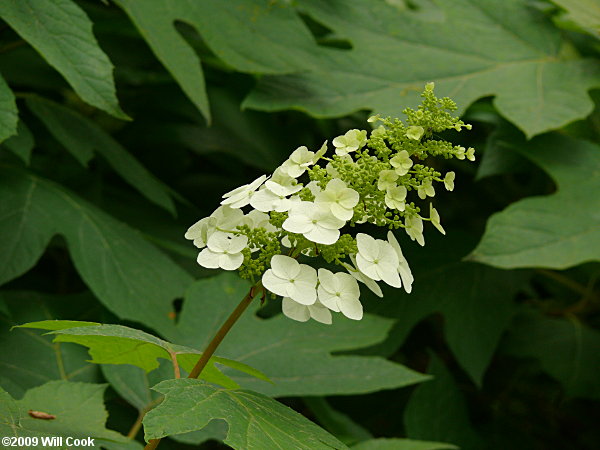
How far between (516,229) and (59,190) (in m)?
1.02

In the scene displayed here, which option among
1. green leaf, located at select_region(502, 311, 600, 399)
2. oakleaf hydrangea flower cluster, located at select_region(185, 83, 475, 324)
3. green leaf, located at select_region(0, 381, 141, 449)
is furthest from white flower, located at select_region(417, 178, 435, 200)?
green leaf, located at select_region(502, 311, 600, 399)

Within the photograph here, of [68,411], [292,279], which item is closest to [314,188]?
[292,279]

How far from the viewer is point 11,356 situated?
1379 millimetres

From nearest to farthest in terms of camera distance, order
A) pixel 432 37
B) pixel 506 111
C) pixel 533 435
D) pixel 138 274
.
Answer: pixel 138 274 < pixel 506 111 < pixel 432 37 < pixel 533 435

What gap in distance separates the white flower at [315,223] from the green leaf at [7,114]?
61 centimetres

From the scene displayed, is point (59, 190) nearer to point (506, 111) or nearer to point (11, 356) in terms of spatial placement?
point (11, 356)

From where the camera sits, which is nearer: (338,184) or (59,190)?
(338,184)

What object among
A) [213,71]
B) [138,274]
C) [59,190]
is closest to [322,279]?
[138,274]

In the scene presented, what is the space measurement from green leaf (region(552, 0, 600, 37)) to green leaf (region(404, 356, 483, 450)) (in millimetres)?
946

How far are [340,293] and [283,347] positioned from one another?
0.70 m

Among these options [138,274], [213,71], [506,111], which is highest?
[506,111]

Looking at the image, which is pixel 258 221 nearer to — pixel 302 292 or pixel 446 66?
pixel 302 292

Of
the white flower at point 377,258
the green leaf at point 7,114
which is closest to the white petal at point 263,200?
the white flower at point 377,258

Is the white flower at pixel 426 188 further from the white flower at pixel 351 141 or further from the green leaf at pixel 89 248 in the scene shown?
the green leaf at pixel 89 248
